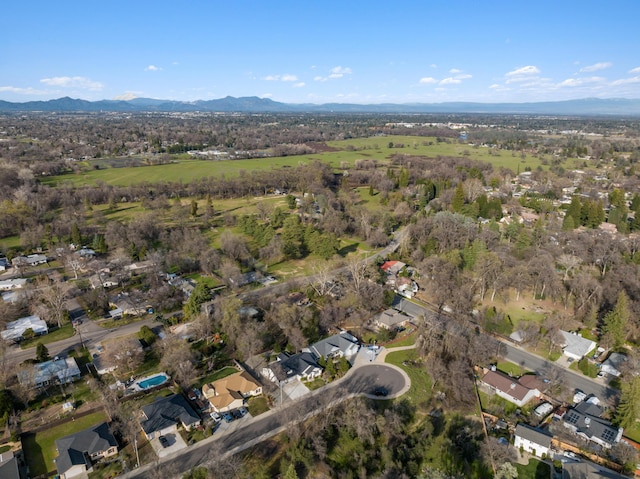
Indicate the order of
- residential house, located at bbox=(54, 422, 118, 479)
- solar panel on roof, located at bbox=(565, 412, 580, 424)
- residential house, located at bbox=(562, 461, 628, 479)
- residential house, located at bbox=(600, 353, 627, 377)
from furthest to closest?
1. residential house, located at bbox=(600, 353, 627, 377)
2. solar panel on roof, located at bbox=(565, 412, 580, 424)
3. residential house, located at bbox=(54, 422, 118, 479)
4. residential house, located at bbox=(562, 461, 628, 479)

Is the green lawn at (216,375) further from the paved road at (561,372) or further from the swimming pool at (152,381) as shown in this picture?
the paved road at (561,372)

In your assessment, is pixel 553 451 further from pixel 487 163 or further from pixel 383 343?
pixel 487 163

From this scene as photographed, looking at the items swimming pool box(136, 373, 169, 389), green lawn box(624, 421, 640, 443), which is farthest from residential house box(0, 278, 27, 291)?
green lawn box(624, 421, 640, 443)

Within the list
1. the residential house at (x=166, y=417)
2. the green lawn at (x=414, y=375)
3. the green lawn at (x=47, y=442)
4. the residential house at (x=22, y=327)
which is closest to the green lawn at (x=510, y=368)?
the green lawn at (x=414, y=375)

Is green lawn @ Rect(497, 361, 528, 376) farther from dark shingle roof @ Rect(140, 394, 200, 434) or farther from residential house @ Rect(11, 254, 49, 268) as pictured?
residential house @ Rect(11, 254, 49, 268)

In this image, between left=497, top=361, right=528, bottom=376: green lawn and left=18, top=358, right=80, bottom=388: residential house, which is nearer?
left=18, top=358, right=80, bottom=388: residential house

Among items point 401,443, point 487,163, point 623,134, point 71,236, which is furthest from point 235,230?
point 623,134
